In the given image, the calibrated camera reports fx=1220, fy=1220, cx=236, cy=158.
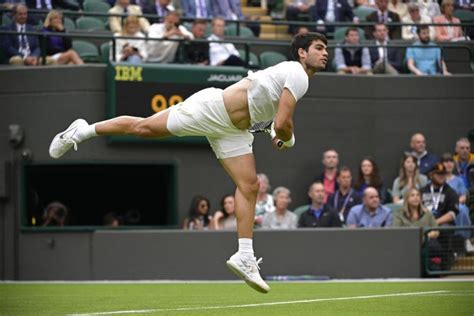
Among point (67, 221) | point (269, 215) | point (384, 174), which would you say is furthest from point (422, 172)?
point (67, 221)

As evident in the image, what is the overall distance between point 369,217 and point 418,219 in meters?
0.67

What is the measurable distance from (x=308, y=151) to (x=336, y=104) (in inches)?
34.6

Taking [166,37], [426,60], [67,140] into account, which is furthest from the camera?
[426,60]

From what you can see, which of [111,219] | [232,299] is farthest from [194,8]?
[232,299]

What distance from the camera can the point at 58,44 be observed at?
58.7 feet

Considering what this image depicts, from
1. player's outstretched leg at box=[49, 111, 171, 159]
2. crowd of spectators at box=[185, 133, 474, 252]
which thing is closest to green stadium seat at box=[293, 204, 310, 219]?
crowd of spectators at box=[185, 133, 474, 252]

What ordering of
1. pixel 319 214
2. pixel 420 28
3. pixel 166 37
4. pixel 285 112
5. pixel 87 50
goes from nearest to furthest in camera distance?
1. pixel 285 112
2. pixel 319 214
3. pixel 166 37
4. pixel 87 50
5. pixel 420 28

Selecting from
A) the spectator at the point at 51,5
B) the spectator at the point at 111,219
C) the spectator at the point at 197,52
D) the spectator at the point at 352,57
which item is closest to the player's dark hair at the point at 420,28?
the spectator at the point at 352,57

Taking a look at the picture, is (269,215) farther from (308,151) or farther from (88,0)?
(88,0)

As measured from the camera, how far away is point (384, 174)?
19.2 metres

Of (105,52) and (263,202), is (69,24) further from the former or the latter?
(263,202)

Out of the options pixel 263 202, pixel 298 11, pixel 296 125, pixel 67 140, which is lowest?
pixel 263 202

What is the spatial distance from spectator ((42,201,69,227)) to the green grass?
2666mm

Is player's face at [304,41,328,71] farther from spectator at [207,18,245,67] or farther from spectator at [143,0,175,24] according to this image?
spectator at [143,0,175,24]
